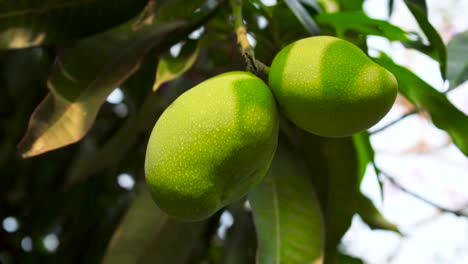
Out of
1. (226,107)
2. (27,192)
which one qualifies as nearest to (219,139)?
(226,107)

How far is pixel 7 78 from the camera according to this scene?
3.41 feet

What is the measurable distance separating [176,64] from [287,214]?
23cm

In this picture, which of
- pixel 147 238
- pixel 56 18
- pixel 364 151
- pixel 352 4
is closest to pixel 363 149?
pixel 364 151

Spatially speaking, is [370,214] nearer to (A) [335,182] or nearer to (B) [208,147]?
(A) [335,182]

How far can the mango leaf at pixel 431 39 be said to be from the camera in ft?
2.04

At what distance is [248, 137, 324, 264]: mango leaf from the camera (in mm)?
638

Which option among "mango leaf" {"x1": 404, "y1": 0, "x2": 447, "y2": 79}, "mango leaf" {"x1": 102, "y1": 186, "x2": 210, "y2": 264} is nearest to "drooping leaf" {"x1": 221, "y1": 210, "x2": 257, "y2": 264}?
"mango leaf" {"x1": 102, "y1": 186, "x2": 210, "y2": 264}

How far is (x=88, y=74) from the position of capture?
72cm

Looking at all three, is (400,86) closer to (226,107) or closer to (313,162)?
(313,162)

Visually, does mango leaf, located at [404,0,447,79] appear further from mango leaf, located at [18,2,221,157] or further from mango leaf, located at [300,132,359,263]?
mango leaf, located at [18,2,221,157]

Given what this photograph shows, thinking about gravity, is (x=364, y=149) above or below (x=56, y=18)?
below

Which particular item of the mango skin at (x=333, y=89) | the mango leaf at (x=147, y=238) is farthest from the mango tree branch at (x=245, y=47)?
the mango leaf at (x=147, y=238)

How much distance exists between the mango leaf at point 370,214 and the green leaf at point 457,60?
0.21 m

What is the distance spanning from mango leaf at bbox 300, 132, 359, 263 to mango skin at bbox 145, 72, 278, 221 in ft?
0.77
